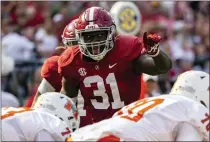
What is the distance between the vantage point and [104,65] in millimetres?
5281

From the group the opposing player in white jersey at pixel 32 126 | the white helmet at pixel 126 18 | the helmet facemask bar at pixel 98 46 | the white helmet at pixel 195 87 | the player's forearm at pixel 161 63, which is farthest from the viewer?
the white helmet at pixel 126 18

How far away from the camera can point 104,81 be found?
5.31 meters

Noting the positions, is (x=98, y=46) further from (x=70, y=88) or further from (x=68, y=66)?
(x=70, y=88)

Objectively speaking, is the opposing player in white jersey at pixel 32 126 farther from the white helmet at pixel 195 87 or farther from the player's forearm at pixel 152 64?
the player's forearm at pixel 152 64

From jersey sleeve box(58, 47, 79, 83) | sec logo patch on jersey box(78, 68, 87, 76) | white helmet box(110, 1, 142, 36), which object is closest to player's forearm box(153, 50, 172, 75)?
sec logo patch on jersey box(78, 68, 87, 76)

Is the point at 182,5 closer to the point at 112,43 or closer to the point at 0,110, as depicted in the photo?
the point at 112,43

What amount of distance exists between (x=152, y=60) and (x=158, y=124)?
46.9 inches

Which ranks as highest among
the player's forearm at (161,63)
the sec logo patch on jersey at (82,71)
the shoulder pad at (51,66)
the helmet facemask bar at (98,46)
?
the helmet facemask bar at (98,46)

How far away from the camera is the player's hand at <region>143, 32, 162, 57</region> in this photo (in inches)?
191

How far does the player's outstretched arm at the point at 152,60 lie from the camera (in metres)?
4.87

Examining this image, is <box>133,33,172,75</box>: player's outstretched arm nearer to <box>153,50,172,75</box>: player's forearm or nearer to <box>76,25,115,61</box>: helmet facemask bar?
<box>153,50,172,75</box>: player's forearm

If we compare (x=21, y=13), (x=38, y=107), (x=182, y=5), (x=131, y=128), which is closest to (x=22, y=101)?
(x=21, y=13)

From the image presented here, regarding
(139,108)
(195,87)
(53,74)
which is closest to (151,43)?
(195,87)

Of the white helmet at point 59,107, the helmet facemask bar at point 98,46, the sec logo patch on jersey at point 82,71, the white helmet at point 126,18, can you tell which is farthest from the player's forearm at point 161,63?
the white helmet at point 126,18
